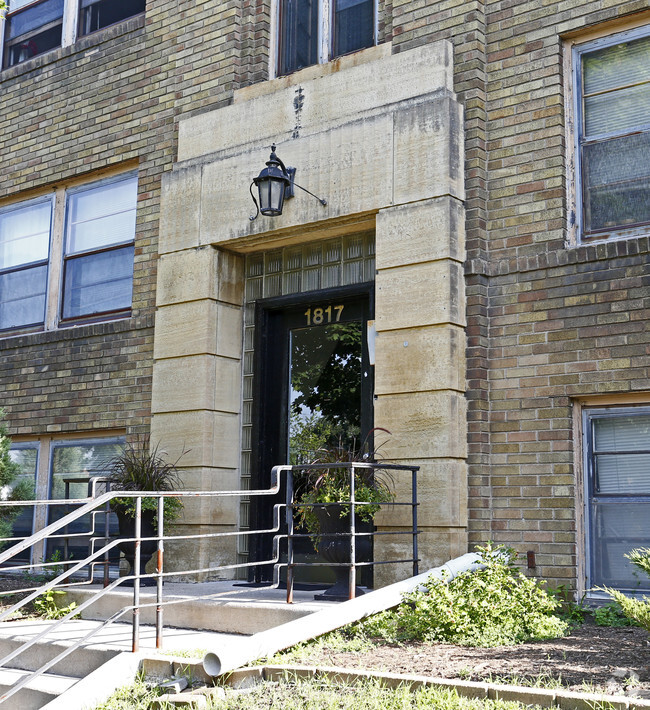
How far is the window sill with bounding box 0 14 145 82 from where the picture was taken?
33.9 feet

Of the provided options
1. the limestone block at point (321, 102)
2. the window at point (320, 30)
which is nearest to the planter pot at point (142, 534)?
the limestone block at point (321, 102)

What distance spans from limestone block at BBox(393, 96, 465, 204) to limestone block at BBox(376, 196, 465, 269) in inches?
3.6

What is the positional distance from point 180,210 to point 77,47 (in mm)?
3006

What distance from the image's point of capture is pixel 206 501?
27.9 feet

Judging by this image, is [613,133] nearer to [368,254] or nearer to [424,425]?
[368,254]

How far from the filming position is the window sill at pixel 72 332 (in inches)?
375

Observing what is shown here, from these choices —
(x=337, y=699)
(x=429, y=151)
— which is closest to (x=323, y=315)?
(x=429, y=151)

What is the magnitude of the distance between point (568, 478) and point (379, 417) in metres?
1.54

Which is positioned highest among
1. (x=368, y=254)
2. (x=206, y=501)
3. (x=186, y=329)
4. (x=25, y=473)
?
(x=368, y=254)

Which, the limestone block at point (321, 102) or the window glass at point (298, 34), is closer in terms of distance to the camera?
the limestone block at point (321, 102)

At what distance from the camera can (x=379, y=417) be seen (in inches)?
297

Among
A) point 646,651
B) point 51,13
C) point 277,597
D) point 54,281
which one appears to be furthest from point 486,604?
point 51,13

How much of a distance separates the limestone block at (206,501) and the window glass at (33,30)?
19.2 feet

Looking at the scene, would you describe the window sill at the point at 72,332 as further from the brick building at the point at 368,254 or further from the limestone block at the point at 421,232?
the limestone block at the point at 421,232
